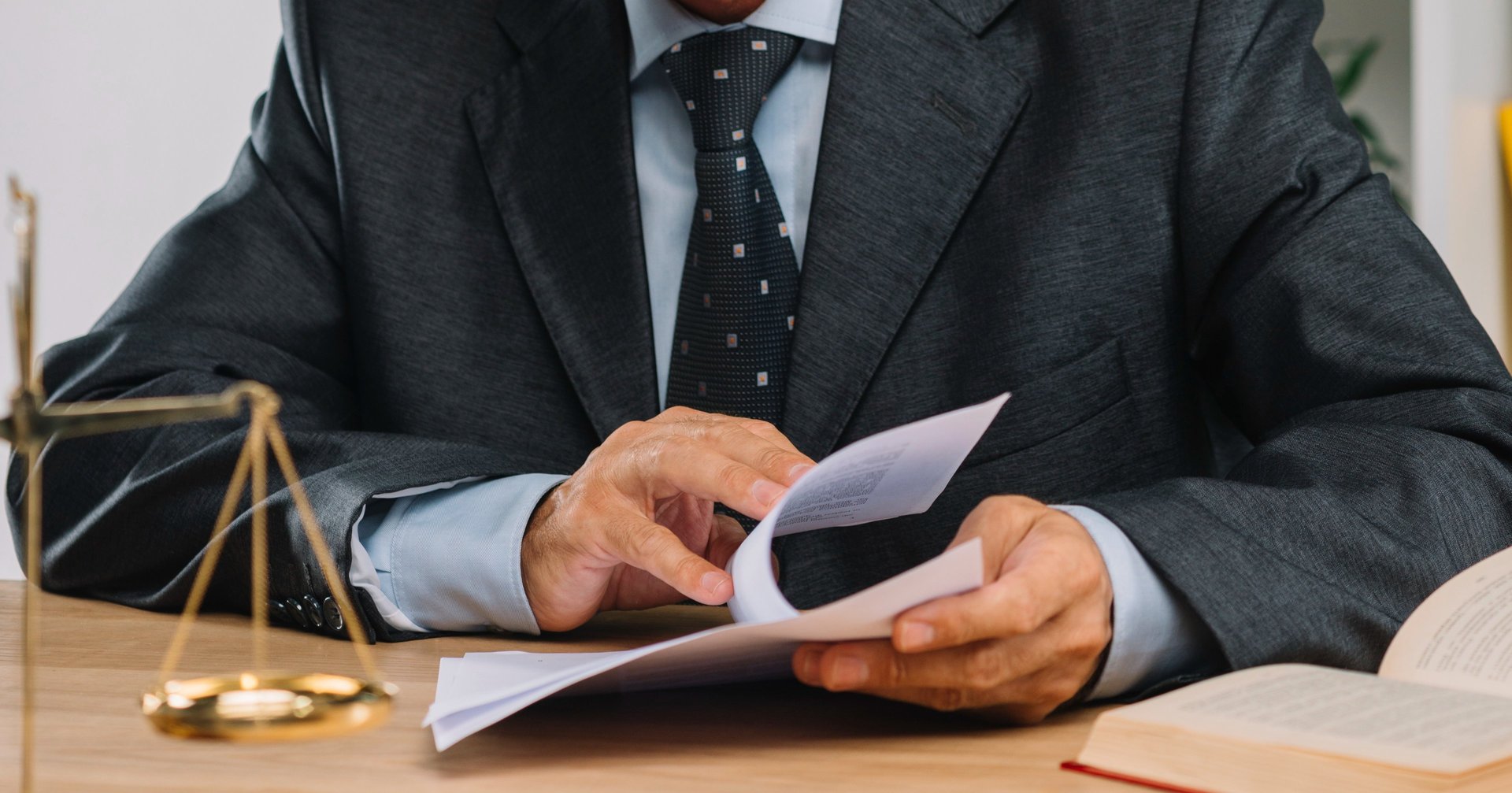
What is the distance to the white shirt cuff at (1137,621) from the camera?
0.75 meters

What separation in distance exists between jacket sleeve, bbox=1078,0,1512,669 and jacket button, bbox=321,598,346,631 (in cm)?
A: 55

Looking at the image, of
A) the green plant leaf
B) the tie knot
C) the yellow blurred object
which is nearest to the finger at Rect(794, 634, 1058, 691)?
the tie knot

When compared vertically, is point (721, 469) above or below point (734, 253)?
below

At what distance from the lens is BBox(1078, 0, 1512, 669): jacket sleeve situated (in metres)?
0.79

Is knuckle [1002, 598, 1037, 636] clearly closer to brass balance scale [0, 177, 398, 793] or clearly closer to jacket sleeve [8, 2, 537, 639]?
brass balance scale [0, 177, 398, 793]

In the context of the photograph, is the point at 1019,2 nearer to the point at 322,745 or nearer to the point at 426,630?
the point at 426,630

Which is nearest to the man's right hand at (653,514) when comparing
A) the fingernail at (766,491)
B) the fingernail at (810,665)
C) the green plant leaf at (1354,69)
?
the fingernail at (766,491)

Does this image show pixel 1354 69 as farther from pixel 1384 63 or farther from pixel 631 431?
pixel 631 431

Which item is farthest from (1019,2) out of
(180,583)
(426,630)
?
(180,583)

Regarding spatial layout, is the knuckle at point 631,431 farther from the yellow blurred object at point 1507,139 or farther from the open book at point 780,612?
the yellow blurred object at point 1507,139

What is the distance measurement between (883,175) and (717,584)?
1.82ft

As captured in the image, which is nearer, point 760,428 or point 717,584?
point 717,584

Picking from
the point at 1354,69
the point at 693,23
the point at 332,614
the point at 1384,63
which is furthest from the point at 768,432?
the point at 1384,63

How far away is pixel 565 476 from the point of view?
992 mm
